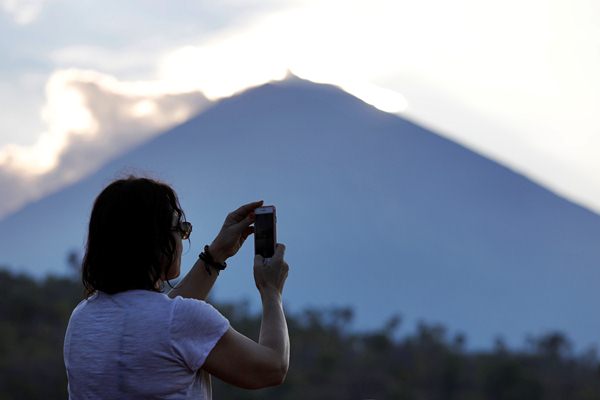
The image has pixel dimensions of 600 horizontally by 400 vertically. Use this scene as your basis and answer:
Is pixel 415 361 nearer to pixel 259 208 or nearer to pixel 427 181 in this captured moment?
pixel 259 208

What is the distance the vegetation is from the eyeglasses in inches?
708

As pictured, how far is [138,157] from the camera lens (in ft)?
525

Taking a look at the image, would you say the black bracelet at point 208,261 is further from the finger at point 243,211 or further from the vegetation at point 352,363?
the vegetation at point 352,363

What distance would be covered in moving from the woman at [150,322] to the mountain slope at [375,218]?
4284 inches

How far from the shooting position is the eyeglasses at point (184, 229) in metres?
2.19

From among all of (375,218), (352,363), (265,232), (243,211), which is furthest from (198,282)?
(375,218)

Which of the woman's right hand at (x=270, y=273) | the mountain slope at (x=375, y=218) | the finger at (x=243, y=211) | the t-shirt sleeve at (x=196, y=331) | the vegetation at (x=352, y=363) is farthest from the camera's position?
the mountain slope at (x=375, y=218)

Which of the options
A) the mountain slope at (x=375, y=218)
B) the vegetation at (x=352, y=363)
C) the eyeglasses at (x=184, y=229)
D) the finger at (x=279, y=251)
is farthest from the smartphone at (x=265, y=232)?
the mountain slope at (x=375, y=218)

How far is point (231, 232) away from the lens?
8.48 feet

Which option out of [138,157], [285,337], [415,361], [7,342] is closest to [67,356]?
[285,337]

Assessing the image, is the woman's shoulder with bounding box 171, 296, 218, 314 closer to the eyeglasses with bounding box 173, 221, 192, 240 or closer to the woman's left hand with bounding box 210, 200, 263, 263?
the eyeglasses with bounding box 173, 221, 192, 240

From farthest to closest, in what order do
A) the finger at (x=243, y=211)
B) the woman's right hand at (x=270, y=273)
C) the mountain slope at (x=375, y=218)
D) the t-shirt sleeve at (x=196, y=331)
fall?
the mountain slope at (x=375, y=218)
the finger at (x=243, y=211)
the woman's right hand at (x=270, y=273)
the t-shirt sleeve at (x=196, y=331)

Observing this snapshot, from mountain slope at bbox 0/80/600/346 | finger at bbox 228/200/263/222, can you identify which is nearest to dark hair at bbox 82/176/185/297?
finger at bbox 228/200/263/222

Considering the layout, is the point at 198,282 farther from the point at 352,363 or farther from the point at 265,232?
the point at 352,363
